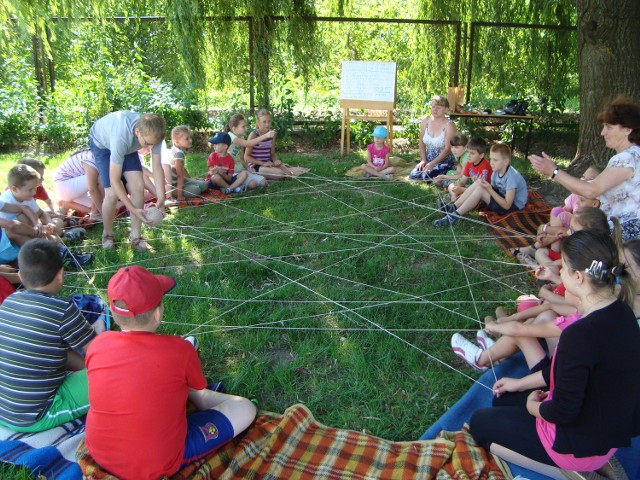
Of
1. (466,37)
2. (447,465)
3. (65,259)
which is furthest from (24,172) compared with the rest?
(466,37)

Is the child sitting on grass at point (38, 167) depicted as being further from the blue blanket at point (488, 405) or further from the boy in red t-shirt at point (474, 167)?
the boy in red t-shirt at point (474, 167)

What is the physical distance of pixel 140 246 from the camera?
15.1 feet

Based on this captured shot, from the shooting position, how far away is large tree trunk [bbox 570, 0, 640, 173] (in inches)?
221

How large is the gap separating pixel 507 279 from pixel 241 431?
2.35 m

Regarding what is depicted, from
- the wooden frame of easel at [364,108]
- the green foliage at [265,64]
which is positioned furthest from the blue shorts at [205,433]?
the green foliage at [265,64]

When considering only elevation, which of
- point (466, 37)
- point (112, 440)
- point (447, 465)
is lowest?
point (447, 465)

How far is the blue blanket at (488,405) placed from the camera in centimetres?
233

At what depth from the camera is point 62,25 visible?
24.6 feet

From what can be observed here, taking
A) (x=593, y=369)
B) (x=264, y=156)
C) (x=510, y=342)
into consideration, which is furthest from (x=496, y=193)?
(x=593, y=369)

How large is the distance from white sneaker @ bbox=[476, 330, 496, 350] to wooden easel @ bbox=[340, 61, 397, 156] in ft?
16.8

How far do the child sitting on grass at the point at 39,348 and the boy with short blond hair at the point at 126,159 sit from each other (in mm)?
1731

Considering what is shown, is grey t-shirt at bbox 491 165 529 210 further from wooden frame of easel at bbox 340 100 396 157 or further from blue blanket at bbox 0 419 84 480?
blue blanket at bbox 0 419 84 480

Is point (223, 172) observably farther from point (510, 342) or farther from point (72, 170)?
point (510, 342)

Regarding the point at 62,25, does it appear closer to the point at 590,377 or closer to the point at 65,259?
the point at 65,259
